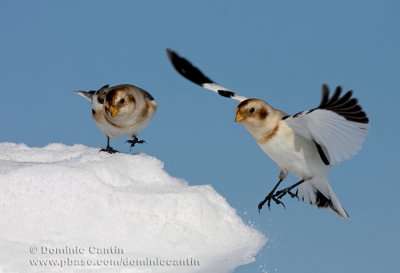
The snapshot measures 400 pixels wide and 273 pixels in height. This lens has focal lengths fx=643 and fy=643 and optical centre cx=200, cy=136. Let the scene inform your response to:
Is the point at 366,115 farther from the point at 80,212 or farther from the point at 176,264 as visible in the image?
the point at 80,212

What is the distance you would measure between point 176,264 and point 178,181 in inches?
38.7

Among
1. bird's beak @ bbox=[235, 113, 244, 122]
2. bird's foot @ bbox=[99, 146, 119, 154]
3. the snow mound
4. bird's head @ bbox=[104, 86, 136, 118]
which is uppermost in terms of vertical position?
bird's head @ bbox=[104, 86, 136, 118]

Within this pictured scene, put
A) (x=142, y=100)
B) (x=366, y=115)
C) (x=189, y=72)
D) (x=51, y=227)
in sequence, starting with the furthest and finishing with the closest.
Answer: (x=142, y=100), (x=189, y=72), (x=51, y=227), (x=366, y=115)

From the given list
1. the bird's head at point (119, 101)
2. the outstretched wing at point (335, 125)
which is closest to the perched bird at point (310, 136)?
the outstretched wing at point (335, 125)

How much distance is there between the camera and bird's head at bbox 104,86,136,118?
445 centimetres

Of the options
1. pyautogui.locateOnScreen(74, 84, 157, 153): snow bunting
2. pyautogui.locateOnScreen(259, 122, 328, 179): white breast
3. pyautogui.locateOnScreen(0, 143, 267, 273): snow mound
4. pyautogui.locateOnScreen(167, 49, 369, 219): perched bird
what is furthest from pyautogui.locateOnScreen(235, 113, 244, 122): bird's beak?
pyautogui.locateOnScreen(74, 84, 157, 153): snow bunting

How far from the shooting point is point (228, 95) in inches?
154

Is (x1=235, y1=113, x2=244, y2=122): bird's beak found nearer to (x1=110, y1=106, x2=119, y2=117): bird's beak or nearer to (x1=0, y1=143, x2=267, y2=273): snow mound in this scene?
(x1=0, y1=143, x2=267, y2=273): snow mound

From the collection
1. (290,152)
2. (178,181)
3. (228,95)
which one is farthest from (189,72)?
(290,152)

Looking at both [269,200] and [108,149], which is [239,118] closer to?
[269,200]

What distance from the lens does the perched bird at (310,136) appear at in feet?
10.1

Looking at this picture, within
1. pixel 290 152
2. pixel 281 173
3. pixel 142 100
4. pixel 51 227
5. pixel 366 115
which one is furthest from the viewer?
pixel 142 100

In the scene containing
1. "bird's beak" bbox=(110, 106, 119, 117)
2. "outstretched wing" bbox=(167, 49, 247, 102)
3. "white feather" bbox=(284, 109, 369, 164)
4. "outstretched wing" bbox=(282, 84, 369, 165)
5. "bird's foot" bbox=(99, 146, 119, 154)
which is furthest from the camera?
"bird's foot" bbox=(99, 146, 119, 154)

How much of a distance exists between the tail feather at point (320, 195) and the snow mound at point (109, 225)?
0.40 metres
